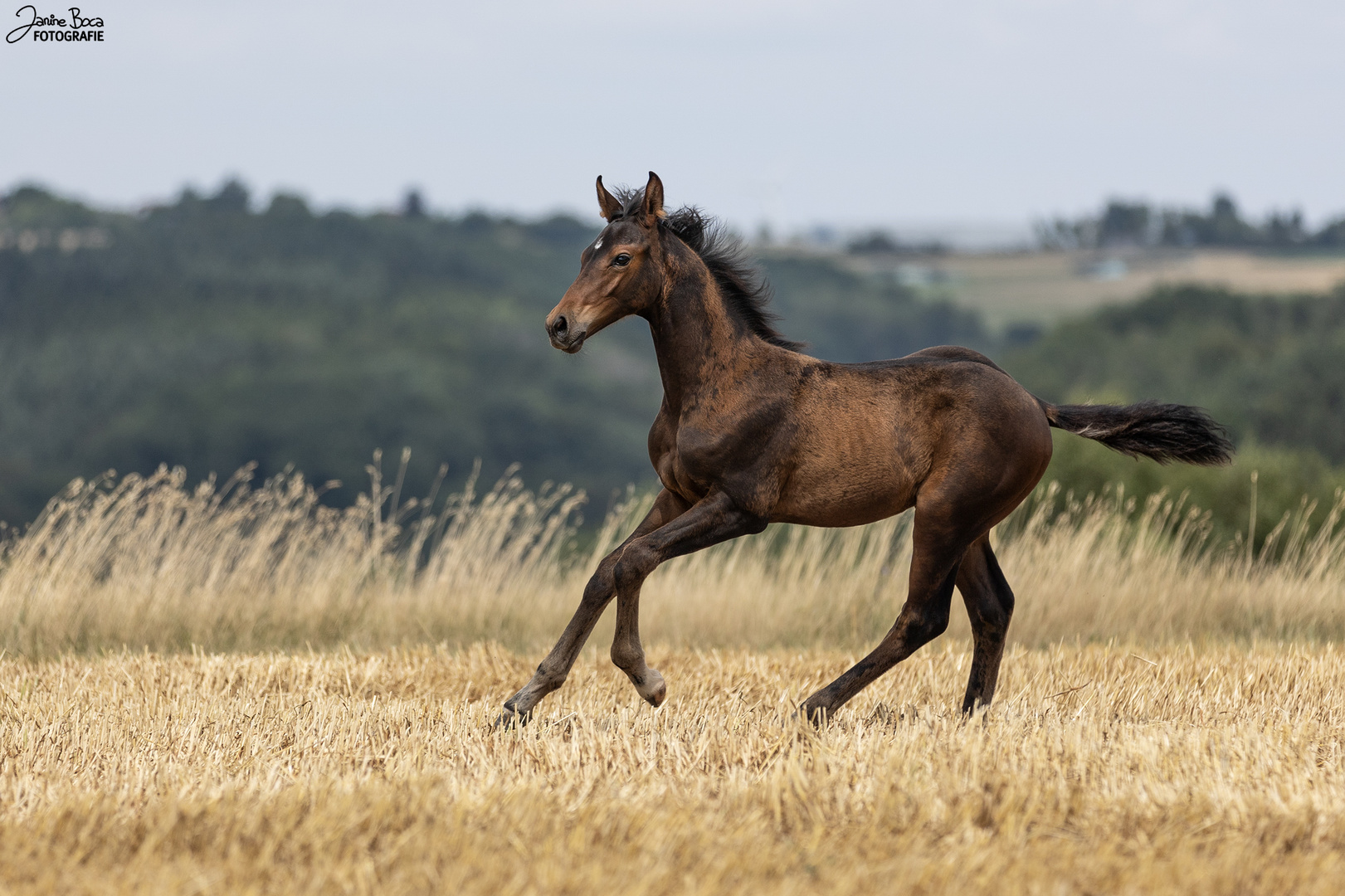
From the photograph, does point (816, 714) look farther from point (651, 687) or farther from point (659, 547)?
point (659, 547)

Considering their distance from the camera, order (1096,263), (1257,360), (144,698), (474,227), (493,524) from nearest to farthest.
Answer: (144,698), (493,524), (1257,360), (1096,263), (474,227)

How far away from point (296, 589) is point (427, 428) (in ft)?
235

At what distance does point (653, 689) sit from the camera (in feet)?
18.1

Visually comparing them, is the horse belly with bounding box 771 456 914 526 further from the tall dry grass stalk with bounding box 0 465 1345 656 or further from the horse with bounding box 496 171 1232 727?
the tall dry grass stalk with bounding box 0 465 1345 656

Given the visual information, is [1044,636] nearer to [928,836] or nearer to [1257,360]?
[928,836]

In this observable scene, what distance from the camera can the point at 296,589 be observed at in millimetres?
9461

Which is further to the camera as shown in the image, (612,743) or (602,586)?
(602,586)

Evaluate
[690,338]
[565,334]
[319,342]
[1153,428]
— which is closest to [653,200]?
[690,338]

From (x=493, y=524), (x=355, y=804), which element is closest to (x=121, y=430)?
(x=493, y=524)

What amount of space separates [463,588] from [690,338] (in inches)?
188

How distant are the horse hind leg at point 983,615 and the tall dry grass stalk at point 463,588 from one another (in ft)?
9.12

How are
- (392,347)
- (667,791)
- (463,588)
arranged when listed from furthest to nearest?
(392,347) < (463,588) < (667,791)

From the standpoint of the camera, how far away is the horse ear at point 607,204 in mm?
5609

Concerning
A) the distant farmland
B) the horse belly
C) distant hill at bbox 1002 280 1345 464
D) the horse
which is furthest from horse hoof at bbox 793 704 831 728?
the distant farmland
